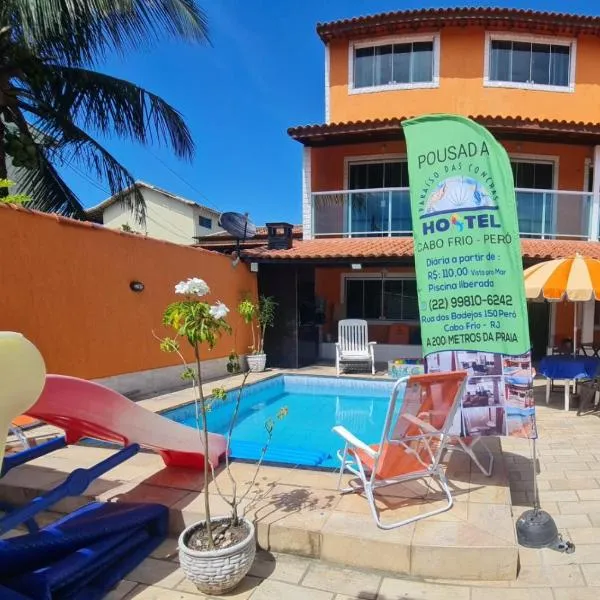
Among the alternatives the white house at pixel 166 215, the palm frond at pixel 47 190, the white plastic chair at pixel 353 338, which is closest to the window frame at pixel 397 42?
the white plastic chair at pixel 353 338

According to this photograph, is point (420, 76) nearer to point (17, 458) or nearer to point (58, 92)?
point (58, 92)

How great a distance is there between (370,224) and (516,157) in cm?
522

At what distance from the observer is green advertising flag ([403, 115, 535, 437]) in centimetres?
392

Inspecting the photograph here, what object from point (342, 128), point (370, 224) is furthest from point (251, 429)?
point (342, 128)

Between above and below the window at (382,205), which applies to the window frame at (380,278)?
below

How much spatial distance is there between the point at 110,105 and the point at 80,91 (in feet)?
2.08

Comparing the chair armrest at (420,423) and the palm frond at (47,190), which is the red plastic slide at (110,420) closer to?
the chair armrest at (420,423)

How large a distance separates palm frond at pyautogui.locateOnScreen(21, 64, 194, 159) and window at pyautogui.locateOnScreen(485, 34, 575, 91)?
10.6m

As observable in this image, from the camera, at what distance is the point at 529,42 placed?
13891mm

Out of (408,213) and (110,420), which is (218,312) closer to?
(110,420)

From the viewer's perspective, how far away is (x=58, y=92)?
30.6ft

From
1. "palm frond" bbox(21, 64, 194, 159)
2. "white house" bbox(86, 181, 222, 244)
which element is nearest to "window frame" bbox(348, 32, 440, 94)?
"palm frond" bbox(21, 64, 194, 159)

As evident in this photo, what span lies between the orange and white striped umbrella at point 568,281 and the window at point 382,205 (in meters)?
5.80

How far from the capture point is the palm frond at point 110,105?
930cm
